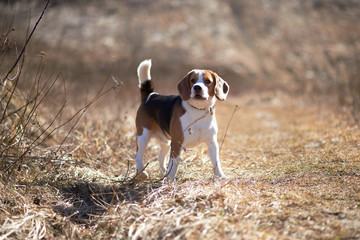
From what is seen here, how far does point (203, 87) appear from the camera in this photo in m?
4.08

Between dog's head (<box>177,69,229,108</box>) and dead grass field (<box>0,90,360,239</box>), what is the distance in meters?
0.92

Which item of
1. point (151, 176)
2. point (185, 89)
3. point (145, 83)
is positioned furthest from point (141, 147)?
point (185, 89)

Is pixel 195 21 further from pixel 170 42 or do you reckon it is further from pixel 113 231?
pixel 113 231

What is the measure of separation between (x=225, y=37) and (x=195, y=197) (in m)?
30.8

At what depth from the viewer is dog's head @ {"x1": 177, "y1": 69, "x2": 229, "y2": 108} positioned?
4098 mm

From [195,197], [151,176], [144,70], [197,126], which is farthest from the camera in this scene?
[144,70]

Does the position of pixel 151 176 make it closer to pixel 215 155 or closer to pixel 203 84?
pixel 215 155

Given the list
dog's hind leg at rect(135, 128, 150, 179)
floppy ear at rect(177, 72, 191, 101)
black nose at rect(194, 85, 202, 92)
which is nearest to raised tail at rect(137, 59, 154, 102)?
dog's hind leg at rect(135, 128, 150, 179)

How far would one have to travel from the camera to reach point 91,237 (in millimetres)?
3230

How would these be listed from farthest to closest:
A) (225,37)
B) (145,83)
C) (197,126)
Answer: (225,37) < (145,83) < (197,126)

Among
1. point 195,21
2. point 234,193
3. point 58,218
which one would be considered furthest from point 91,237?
point 195,21

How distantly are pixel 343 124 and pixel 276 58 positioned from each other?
25266 millimetres

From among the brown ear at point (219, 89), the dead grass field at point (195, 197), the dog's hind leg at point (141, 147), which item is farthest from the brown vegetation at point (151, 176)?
the brown ear at point (219, 89)

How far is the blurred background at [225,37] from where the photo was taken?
85.3 ft
